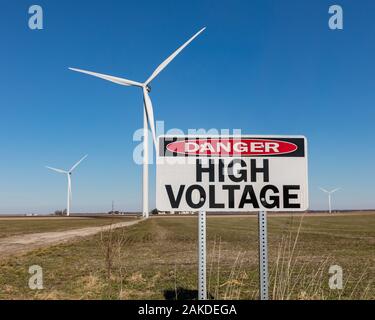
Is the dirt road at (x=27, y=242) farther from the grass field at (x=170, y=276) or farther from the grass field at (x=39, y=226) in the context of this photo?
the grass field at (x=39, y=226)

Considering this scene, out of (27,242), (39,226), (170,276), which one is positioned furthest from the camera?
(39,226)

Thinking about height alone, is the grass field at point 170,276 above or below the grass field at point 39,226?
above

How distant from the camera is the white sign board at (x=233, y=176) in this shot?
623 centimetres

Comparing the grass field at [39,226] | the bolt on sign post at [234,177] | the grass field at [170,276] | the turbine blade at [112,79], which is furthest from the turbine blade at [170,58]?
the bolt on sign post at [234,177]

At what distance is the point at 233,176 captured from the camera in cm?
629

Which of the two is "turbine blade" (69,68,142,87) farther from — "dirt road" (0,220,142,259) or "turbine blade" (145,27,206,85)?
"dirt road" (0,220,142,259)

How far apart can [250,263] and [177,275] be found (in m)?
4.31

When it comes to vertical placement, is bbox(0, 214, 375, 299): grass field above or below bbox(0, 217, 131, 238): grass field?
above

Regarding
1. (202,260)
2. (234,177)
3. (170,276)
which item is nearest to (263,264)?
(202,260)

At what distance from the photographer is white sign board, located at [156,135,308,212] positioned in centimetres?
623

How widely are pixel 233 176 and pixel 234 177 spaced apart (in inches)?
0.9

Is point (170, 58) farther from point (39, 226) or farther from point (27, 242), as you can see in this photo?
point (39, 226)

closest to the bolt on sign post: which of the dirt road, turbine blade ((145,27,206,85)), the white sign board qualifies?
the white sign board
